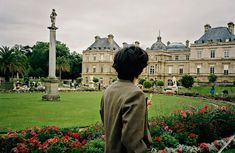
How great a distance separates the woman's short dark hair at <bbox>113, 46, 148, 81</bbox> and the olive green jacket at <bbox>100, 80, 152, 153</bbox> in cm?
8

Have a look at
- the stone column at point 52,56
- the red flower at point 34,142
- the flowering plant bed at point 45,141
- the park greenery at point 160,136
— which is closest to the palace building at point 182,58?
the stone column at point 52,56

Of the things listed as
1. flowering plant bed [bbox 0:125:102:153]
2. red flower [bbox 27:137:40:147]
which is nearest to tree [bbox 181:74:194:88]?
flowering plant bed [bbox 0:125:102:153]

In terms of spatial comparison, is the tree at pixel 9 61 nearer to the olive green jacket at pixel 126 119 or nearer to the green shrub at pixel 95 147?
the green shrub at pixel 95 147

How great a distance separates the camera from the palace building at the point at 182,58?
53375 mm

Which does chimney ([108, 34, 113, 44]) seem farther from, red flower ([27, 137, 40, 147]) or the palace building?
red flower ([27, 137, 40, 147])

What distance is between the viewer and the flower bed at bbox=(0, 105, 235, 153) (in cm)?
537

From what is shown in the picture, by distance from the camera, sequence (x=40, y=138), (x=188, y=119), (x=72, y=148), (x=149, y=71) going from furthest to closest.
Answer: (x=149, y=71)
(x=188, y=119)
(x=40, y=138)
(x=72, y=148)

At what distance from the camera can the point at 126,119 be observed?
2.03m

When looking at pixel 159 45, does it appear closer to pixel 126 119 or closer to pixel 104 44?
pixel 104 44

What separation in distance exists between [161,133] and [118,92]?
4.78 metres

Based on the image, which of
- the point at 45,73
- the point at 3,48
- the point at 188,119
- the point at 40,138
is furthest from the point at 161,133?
the point at 45,73

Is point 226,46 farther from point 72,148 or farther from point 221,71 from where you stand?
point 72,148

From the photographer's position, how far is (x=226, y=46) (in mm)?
52969

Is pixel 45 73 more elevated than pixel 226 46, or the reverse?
pixel 226 46
